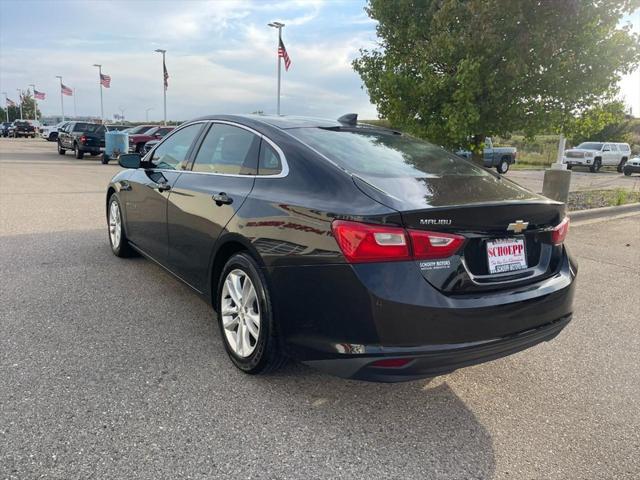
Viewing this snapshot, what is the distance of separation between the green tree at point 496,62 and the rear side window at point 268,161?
6359mm

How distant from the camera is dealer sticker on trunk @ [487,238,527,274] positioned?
2646 millimetres

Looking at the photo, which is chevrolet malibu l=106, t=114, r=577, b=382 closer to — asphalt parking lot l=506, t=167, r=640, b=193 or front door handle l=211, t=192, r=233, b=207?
front door handle l=211, t=192, r=233, b=207

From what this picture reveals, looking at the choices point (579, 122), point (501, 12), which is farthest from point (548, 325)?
point (579, 122)

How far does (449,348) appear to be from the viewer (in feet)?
8.12

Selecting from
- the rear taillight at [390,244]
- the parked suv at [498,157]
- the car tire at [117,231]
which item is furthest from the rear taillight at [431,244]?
the parked suv at [498,157]

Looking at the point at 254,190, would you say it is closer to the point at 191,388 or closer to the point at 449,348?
the point at 191,388

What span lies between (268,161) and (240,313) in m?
0.96

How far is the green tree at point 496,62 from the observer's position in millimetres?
8594

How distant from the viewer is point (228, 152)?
12.1 ft

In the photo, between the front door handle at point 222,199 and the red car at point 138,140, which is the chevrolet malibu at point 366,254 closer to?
the front door handle at point 222,199

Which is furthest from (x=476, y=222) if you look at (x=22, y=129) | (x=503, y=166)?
(x=22, y=129)

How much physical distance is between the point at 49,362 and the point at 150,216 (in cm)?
171

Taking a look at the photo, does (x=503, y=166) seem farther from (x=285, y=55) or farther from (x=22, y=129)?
(x=22, y=129)

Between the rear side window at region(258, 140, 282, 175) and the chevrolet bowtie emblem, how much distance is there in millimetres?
1339
